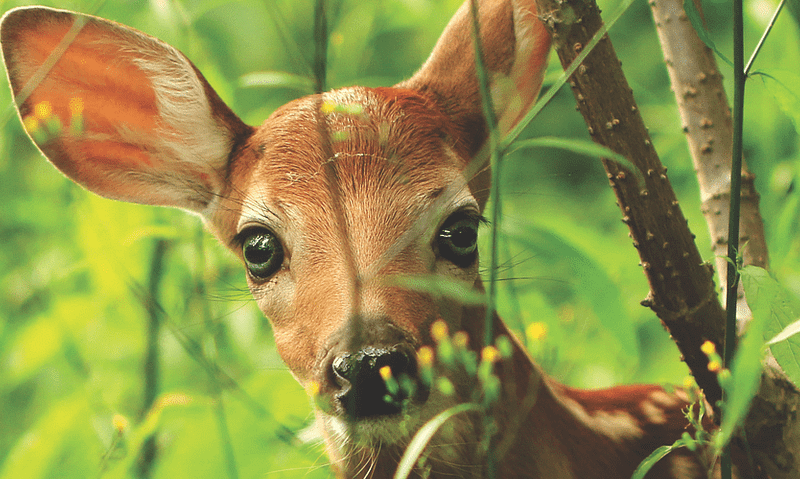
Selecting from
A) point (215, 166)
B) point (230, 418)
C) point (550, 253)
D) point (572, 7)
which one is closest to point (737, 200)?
point (550, 253)

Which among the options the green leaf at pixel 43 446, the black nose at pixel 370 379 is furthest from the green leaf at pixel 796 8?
the green leaf at pixel 43 446

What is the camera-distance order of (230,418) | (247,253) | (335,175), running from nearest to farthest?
(335,175) < (247,253) < (230,418)

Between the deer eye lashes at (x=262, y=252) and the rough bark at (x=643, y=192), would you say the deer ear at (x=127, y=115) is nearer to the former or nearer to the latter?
the deer eye lashes at (x=262, y=252)

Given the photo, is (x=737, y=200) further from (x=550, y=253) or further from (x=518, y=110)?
(x=518, y=110)

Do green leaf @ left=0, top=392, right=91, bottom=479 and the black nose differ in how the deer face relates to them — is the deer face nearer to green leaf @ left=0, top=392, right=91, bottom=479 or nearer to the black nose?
the black nose

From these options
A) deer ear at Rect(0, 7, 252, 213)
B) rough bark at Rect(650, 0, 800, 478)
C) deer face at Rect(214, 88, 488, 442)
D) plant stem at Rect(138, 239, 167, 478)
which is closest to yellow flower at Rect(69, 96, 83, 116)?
deer ear at Rect(0, 7, 252, 213)

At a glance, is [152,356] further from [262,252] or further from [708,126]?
[708,126]
